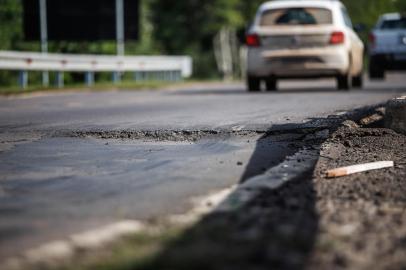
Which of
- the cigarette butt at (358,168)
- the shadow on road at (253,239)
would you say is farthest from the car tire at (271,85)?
the shadow on road at (253,239)

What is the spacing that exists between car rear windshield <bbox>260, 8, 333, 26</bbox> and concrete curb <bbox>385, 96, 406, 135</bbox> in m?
8.75

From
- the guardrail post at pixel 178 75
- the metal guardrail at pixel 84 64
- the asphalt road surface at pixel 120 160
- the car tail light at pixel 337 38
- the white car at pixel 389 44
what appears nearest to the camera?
the asphalt road surface at pixel 120 160

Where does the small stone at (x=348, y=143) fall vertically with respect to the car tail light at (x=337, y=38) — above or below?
below

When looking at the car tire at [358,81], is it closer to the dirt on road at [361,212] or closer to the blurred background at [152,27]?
the blurred background at [152,27]

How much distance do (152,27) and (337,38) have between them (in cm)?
3882

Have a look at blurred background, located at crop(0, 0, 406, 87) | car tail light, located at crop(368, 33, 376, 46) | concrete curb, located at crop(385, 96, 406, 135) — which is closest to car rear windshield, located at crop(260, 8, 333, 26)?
blurred background, located at crop(0, 0, 406, 87)

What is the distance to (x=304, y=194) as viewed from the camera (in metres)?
4.54

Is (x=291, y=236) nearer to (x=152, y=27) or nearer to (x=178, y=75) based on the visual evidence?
(x=178, y=75)

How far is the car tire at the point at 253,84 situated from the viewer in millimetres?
17188

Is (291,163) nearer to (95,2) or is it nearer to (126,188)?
(126,188)

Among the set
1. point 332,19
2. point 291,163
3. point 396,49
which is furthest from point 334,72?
point 291,163

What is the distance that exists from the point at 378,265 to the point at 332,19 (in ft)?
44.9

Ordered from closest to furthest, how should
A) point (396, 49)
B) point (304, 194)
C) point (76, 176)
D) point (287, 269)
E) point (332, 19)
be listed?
point (287, 269)
point (304, 194)
point (76, 176)
point (332, 19)
point (396, 49)

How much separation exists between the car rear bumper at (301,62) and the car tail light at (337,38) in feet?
0.41
